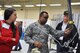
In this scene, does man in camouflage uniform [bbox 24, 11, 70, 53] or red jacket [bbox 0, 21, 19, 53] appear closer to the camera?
red jacket [bbox 0, 21, 19, 53]

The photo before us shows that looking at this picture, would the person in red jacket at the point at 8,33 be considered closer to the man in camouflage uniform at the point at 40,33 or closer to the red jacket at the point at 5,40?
the red jacket at the point at 5,40

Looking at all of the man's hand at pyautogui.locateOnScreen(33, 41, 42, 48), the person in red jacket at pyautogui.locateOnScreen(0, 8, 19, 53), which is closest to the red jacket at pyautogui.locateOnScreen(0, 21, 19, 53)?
the person in red jacket at pyautogui.locateOnScreen(0, 8, 19, 53)

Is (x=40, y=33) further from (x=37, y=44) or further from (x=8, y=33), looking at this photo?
(x=8, y=33)

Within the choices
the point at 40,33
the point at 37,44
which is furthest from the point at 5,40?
the point at 40,33

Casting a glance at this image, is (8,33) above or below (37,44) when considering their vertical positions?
above

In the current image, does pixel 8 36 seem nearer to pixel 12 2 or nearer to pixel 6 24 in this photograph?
pixel 6 24

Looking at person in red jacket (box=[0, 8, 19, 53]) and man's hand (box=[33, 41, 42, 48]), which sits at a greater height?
person in red jacket (box=[0, 8, 19, 53])

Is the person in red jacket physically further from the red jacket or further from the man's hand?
the man's hand

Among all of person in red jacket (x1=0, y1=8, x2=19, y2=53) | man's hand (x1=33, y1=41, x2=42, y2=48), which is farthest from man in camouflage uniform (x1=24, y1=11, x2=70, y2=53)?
person in red jacket (x1=0, y1=8, x2=19, y2=53)

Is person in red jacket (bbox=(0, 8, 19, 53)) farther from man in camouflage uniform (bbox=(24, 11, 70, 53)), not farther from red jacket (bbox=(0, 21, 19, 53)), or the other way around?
man in camouflage uniform (bbox=(24, 11, 70, 53))

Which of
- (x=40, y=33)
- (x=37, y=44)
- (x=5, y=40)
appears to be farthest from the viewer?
(x=40, y=33)

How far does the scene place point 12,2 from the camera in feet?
14.4

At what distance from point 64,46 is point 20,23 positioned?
5.45 ft

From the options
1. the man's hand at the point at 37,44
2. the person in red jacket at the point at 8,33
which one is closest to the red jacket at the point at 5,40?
the person in red jacket at the point at 8,33
